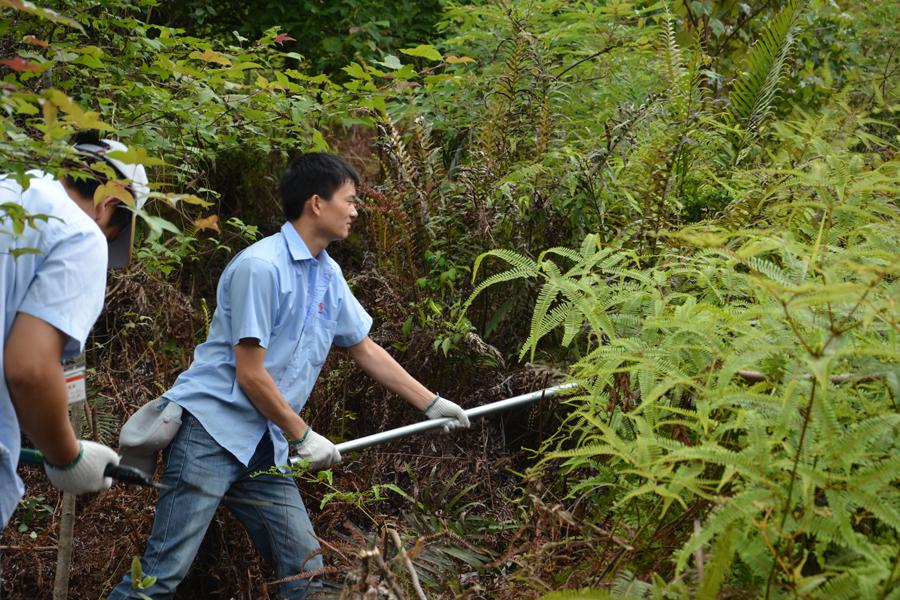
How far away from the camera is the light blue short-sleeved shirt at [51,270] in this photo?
2.54m

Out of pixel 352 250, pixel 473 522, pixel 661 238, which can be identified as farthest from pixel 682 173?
pixel 352 250

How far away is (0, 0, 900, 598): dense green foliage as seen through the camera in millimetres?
2213

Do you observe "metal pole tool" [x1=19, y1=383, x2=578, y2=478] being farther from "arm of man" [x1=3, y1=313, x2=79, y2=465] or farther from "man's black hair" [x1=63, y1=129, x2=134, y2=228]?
"man's black hair" [x1=63, y1=129, x2=134, y2=228]

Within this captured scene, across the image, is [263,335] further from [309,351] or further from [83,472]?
[83,472]

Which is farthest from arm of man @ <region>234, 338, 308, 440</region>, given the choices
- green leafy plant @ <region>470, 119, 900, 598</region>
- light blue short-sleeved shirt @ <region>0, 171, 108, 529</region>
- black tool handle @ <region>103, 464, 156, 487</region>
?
green leafy plant @ <region>470, 119, 900, 598</region>

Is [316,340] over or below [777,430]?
below

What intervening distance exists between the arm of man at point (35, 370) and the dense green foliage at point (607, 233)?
0.40 m

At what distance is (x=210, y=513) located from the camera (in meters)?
3.57

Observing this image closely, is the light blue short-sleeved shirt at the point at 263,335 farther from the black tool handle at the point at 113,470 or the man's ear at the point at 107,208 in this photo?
the man's ear at the point at 107,208

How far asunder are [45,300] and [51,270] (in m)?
0.09

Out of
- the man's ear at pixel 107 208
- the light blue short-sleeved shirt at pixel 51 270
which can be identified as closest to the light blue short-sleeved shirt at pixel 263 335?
the man's ear at pixel 107 208

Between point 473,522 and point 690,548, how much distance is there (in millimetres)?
2190

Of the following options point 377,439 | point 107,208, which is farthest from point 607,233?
point 107,208

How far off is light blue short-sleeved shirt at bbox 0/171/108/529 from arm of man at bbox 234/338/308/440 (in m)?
0.92
